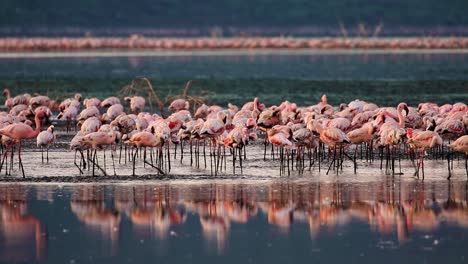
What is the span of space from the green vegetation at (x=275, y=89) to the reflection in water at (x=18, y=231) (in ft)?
49.7

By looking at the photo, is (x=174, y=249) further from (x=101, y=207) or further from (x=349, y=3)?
(x=349, y=3)

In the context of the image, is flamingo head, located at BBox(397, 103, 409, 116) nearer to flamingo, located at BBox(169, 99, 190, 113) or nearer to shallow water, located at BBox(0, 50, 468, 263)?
shallow water, located at BBox(0, 50, 468, 263)

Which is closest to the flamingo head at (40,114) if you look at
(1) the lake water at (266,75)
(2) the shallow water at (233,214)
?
(2) the shallow water at (233,214)

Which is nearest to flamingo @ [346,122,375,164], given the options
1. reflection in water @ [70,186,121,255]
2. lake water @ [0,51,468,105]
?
reflection in water @ [70,186,121,255]

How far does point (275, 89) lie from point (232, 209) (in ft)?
73.5

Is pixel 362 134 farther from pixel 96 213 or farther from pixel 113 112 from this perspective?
pixel 113 112

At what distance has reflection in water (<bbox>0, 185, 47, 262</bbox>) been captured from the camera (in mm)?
10484

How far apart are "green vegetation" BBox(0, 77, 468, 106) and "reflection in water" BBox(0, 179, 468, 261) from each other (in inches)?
558

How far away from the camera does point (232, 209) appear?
12.6 metres

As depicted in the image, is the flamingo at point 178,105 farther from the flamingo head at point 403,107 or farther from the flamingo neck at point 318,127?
the flamingo neck at point 318,127

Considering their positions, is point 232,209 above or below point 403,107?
below

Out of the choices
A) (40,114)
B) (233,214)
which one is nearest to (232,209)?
(233,214)

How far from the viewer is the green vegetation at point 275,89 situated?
29922mm

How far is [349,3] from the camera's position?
A: 12175 centimetres
